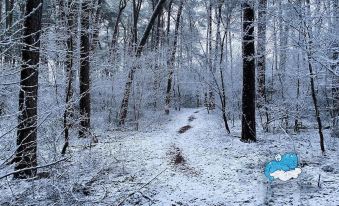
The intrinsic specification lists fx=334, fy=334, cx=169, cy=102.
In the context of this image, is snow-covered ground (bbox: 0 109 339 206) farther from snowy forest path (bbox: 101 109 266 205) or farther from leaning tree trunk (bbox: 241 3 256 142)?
leaning tree trunk (bbox: 241 3 256 142)

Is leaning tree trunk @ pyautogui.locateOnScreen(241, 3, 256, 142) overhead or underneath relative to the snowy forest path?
overhead

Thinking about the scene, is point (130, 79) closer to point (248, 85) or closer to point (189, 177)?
point (248, 85)

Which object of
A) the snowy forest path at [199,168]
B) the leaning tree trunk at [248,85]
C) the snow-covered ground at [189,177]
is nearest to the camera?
the snow-covered ground at [189,177]

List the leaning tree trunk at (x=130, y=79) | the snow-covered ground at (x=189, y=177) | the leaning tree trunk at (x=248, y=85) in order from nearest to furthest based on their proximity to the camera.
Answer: the snow-covered ground at (x=189, y=177) < the leaning tree trunk at (x=248, y=85) < the leaning tree trunk at (x=130, y=79)

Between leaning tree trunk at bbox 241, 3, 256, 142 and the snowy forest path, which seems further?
leaning tree trunk at bbox 241, 3, 256, 142

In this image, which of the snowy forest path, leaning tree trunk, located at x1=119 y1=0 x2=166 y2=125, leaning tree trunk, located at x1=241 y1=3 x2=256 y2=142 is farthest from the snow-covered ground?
leaning tree trunk, located at x1=119 y1=0 x2=166 y2=125

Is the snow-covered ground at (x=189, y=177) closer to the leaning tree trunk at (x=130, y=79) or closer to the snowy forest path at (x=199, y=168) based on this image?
the snowy forest path at (x=199, y=168)

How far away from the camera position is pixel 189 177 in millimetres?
8000

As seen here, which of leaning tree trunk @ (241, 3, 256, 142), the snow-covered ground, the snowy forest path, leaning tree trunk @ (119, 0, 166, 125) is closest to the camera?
the snow-covered ground

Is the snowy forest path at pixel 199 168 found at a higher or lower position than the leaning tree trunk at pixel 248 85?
lower

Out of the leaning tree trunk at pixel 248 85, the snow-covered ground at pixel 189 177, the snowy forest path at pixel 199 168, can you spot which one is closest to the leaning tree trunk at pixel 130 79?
the snowy forest path at pixel 199 168

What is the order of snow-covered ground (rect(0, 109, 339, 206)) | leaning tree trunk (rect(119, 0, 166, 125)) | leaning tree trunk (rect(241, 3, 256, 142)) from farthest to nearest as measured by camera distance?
1. leaning tree trunk (rect(119, 0, 166, 125))
2. leaning tree trunk (rect(241, 3, 256, 142))
3. snow-covered ground (rect(0, 109, 339, 206))

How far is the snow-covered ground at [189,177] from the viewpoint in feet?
19.2

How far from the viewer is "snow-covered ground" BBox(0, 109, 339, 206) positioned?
231 inches
